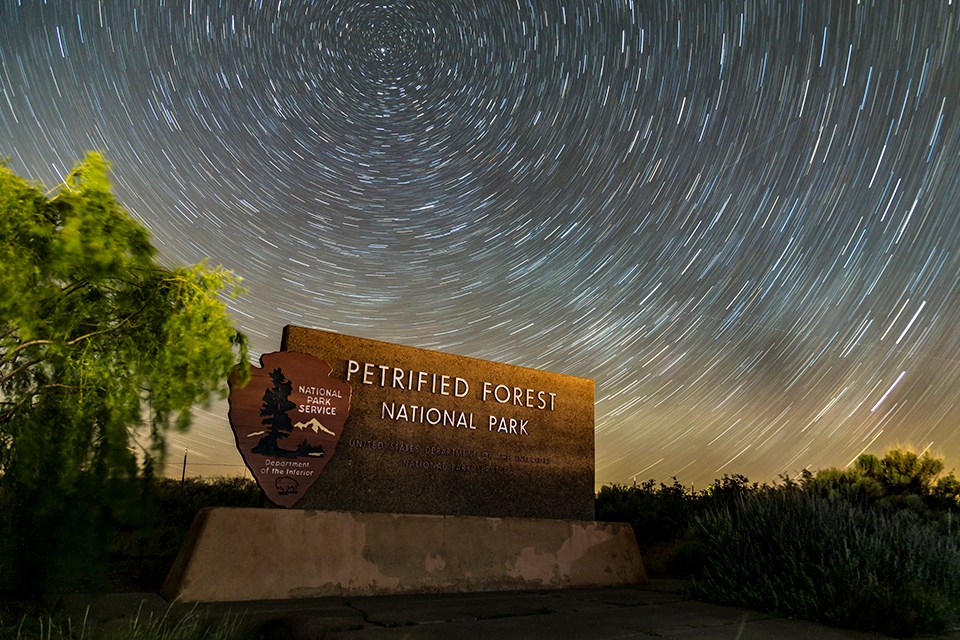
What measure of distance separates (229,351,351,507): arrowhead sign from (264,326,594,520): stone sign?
0.02 meters

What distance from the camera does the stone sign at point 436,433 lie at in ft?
28.2

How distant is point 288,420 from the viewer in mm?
8383

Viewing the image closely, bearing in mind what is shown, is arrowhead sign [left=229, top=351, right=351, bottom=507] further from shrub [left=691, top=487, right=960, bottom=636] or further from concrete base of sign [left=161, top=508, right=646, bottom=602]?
shrub [left=691, top=487, right=960, bottom=636]

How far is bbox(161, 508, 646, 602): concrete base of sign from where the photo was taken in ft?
23.7

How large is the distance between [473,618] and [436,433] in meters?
3.50

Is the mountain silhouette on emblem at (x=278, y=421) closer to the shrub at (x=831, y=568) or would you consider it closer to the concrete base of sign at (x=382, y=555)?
the concrete base of sign at (x=382, y=555)

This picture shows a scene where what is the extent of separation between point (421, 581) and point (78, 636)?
413cm

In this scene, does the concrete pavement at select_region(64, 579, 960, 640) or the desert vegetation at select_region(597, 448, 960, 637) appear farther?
the desert vegetation at select_region(597, 448, 960, 637)

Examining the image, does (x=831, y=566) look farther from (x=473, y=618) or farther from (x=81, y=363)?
(x=81, y=363)

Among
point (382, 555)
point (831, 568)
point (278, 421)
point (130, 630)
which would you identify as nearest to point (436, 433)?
point (382, 555)

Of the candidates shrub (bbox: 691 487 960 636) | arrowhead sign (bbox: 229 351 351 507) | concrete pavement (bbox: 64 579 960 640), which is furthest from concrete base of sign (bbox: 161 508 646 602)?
shrub (bbox: 691 487 960 636)

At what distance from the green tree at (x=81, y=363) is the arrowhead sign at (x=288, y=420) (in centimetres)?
196

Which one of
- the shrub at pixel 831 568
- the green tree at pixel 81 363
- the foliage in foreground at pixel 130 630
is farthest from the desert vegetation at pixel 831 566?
the green tree at pixel 81 363

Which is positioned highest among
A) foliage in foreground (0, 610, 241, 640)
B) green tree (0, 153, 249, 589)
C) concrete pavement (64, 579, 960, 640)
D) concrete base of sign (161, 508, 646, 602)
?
green tree (0, 153, 249, 589)
